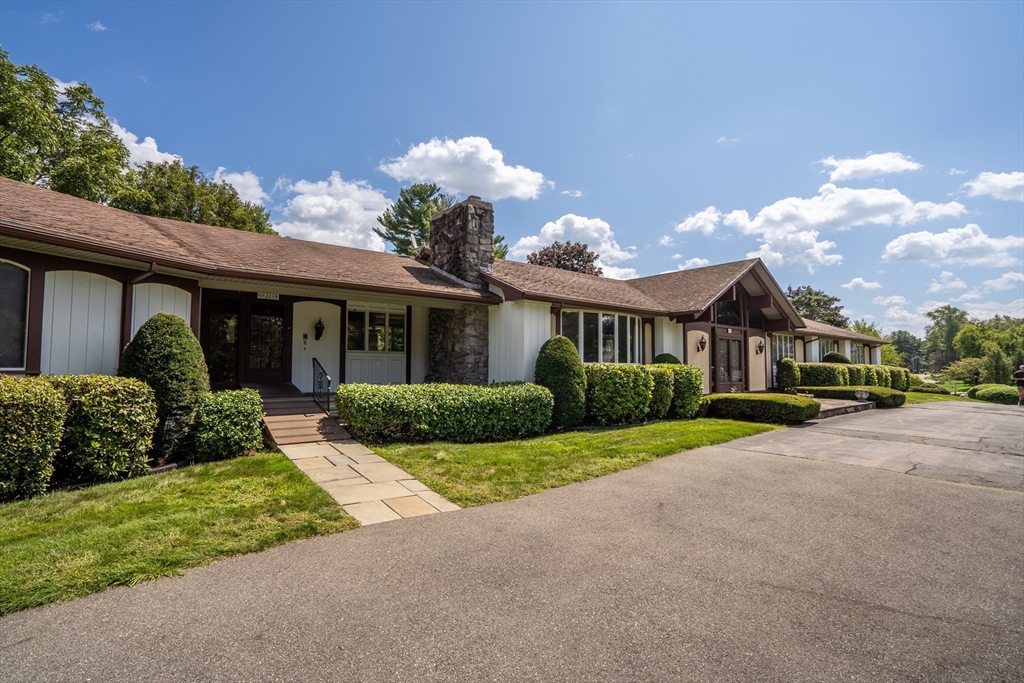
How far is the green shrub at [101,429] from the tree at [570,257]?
28.1m

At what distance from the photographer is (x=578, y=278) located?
16844mm

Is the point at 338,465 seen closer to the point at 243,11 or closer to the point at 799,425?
the point at 243,11

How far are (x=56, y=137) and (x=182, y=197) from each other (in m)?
5.10

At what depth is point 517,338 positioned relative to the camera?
38.6ft

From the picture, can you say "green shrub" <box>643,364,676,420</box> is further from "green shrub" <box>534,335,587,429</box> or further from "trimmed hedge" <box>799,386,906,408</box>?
"trimmed hedge" <box>799,386,906,408</box>

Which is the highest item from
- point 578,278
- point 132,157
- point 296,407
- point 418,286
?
point 132,157

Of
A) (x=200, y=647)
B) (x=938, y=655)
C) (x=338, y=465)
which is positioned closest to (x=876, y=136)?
(x=938, y=655)

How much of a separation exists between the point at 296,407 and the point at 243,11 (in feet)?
28.4

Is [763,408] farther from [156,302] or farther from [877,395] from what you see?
[156,302]

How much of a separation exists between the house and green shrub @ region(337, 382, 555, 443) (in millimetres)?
2094

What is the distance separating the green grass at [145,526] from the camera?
11.1 feet

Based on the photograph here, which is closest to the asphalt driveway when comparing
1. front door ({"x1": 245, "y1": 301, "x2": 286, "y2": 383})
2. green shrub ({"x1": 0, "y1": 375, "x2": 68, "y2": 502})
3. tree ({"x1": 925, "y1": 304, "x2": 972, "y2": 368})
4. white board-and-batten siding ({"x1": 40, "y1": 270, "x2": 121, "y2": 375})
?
green shrub ({"x1": 0, "y1": 375, "x2": 68, "y2": 502})

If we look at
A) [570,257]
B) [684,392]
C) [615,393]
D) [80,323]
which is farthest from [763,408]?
[570,257]

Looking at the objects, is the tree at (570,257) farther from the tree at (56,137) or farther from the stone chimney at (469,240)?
the tree at (56,137)
